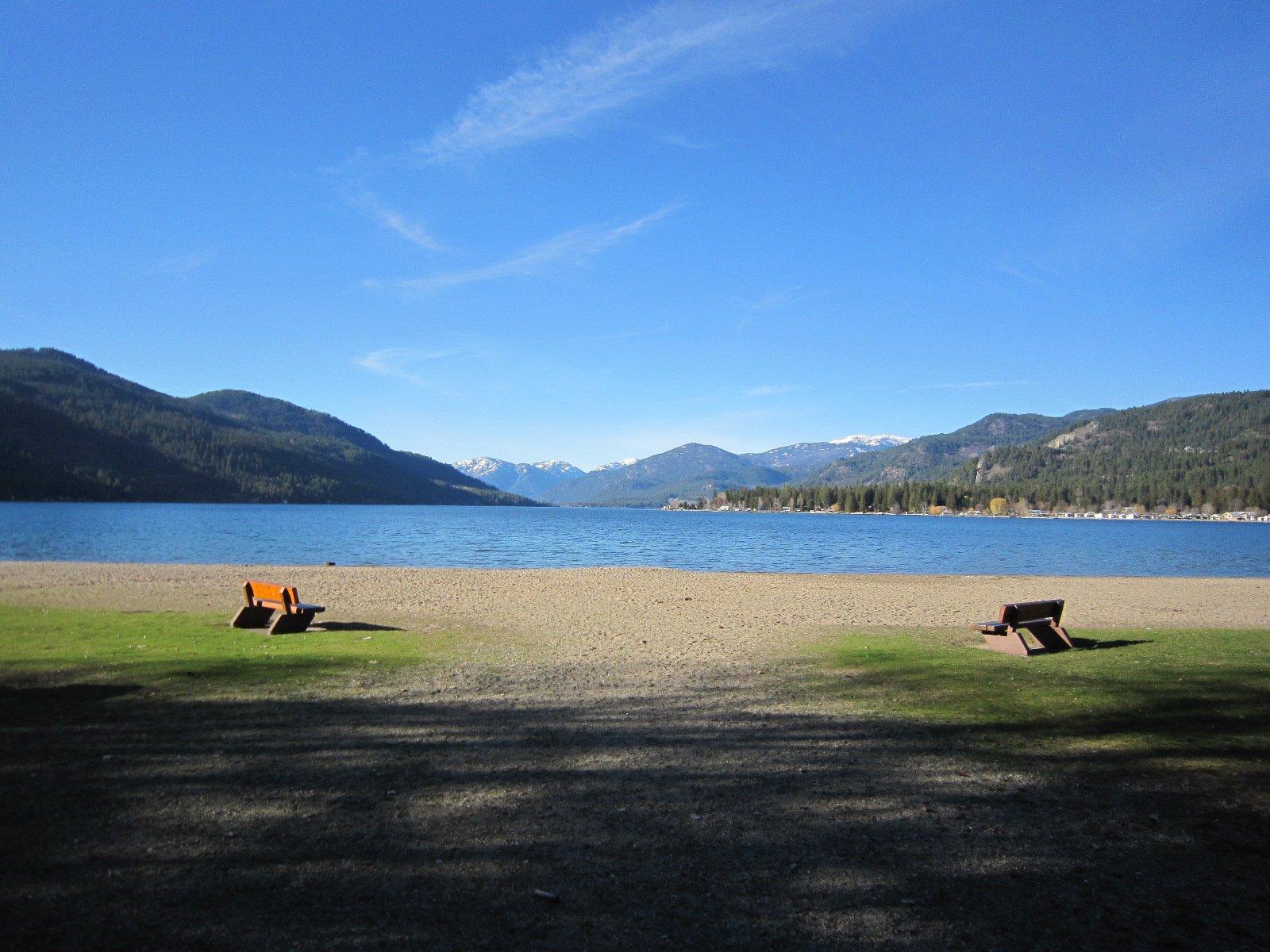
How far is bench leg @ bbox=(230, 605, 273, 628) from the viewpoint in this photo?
16.1 metres

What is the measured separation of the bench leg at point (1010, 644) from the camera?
13.8 m

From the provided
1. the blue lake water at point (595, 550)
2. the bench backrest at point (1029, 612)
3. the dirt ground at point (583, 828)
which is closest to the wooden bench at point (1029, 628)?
the bench backrest at point (1029, 612)

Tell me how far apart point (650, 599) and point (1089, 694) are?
16.5 metres

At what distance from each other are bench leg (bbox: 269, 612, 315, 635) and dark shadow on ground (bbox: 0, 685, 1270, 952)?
7067 millimetres

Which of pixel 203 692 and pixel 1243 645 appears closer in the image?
pixel 203 692

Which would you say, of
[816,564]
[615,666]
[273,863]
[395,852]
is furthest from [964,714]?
[816,564]

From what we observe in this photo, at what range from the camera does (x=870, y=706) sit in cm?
955

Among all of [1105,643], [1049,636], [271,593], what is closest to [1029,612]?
[1049,636]

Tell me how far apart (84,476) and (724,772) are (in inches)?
8407

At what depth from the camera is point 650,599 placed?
2517cm

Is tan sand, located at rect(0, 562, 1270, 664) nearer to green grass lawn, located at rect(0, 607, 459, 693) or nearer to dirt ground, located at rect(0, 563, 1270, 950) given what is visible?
green grass lawn, located at rect(0, 607, 459, 693)

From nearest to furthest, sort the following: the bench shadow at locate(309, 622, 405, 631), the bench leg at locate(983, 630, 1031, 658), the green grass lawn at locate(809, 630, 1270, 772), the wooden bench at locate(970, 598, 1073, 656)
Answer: the green grass lawn at locate(809, 630, 1270, 772), the bench leg at locate(983, 630, 1031, 658), the wooden bench at locate(970, 598, 1073, 656), the bench shadow at locate(309, 622, 405, 631)

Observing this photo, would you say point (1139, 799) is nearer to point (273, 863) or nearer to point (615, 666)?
point (273, 863)

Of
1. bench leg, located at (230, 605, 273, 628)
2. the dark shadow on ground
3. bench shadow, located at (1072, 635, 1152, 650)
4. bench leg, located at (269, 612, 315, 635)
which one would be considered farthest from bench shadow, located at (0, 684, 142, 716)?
bench shadow, located at (1072, 635, 1152, 650)
